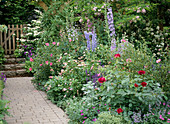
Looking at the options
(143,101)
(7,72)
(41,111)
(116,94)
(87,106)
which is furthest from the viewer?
(7,72)

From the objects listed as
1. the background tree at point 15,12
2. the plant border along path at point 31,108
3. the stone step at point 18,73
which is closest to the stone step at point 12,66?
the stone step at point 18,73

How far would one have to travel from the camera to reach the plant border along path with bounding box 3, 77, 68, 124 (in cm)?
403

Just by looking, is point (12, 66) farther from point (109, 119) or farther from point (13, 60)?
point (109, 119)

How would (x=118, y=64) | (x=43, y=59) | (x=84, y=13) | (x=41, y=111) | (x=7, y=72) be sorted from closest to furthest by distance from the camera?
(x=118, y=64) < (x=41, y=111) < (x=43, y=59) < (x=84, y=13) < (x=7, y=72)

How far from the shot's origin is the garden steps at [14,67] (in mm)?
8953

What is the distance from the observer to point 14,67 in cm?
928

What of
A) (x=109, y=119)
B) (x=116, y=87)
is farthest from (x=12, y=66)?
(x=109, y=119)

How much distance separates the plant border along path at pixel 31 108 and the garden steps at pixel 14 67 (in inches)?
87.3

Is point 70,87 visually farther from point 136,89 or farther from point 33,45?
point 33,45

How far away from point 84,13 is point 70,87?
157 inches

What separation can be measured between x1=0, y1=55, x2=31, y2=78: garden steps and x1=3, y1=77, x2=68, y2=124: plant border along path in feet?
7.27

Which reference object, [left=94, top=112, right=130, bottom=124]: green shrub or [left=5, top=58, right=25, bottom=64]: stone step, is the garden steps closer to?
[left=5, top=58, right=25, bottom=64]: stone step

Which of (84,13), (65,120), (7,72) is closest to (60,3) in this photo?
(84,13)

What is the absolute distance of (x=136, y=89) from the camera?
3.22 metres
